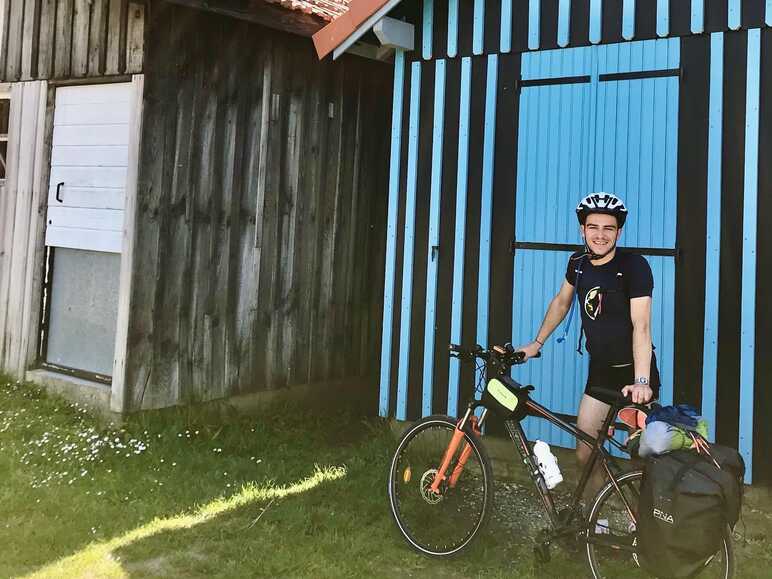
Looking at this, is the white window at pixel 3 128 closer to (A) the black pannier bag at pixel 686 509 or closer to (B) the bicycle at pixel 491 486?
(B) the bicycle at pixel 491 486

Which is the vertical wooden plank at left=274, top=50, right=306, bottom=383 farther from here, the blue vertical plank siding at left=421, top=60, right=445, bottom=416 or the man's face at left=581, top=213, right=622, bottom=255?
the man's face at left=581, top=213, right=622, bottom=255

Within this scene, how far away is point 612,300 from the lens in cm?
403

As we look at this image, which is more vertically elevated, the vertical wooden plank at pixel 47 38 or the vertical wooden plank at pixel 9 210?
the vertical wooden plank at pixel 47 38

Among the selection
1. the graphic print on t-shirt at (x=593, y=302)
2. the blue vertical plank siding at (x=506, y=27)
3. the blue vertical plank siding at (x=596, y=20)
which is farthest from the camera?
the blue vertical plank siding at (x=506, y=27)

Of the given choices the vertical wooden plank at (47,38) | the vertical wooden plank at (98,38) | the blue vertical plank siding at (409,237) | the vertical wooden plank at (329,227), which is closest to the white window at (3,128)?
the vertical wooden plank at (47,38)

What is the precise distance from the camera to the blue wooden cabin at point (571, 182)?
Result: 4824mm

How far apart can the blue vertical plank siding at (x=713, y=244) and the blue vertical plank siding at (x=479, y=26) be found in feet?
5.20

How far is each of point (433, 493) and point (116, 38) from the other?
442 cm

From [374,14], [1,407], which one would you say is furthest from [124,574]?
[374,14]

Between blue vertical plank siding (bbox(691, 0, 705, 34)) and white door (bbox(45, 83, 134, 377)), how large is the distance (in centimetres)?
418

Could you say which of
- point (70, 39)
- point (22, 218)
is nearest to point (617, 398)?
point (70, 39)

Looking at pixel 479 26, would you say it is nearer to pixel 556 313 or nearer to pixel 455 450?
pixel 556 313

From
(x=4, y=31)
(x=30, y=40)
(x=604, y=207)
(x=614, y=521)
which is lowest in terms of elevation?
(x=614, y=521)

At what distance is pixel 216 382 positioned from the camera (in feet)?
22.0
